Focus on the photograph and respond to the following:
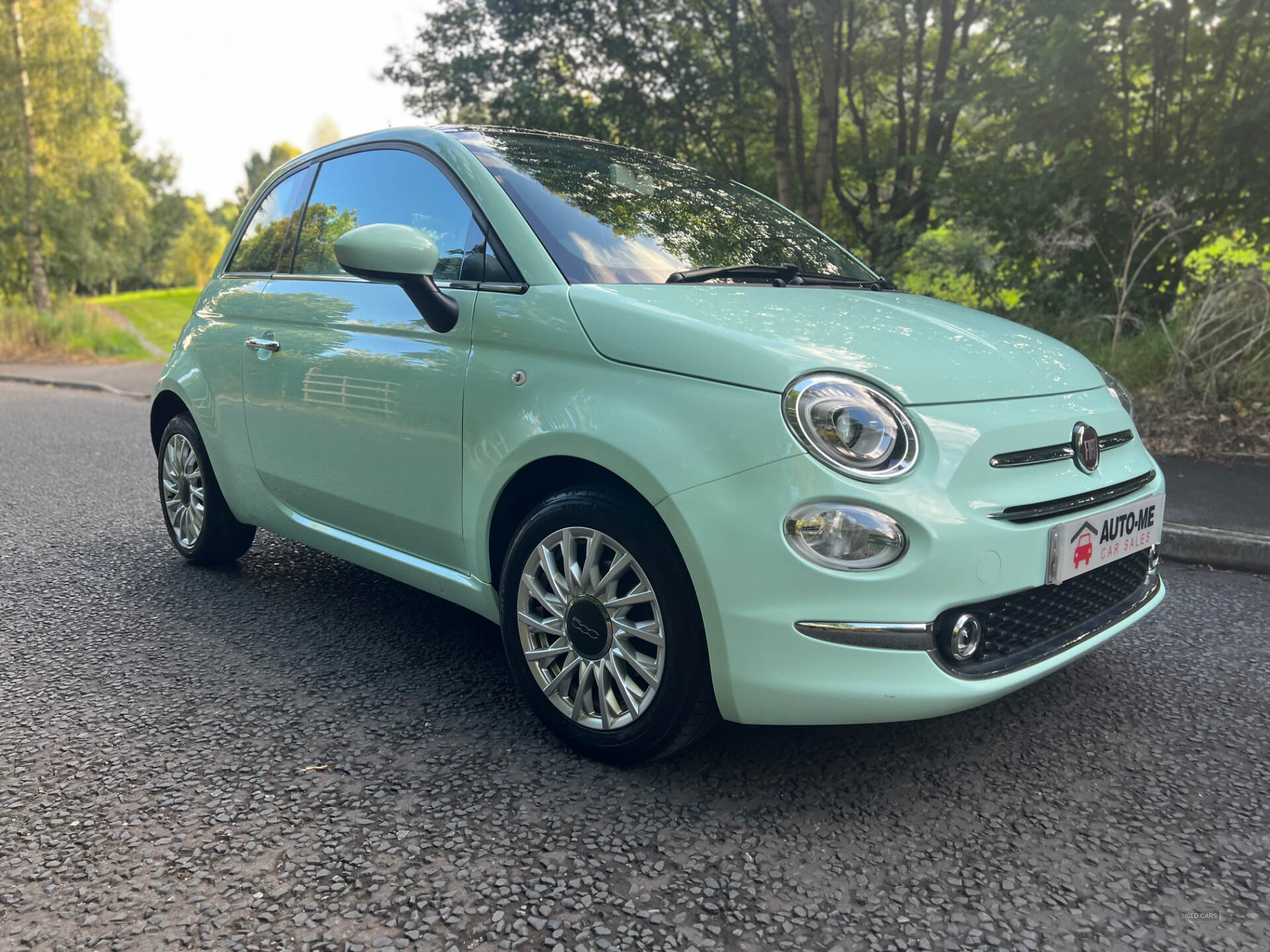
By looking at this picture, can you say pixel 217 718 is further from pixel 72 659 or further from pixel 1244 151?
pixel 1244 151

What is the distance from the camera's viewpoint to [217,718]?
2783 millimetres

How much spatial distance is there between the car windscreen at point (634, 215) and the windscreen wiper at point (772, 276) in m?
0.04

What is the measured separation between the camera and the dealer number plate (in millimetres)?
2293

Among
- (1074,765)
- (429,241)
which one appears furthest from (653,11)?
(1074,765)

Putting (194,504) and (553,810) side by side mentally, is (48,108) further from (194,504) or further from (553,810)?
(553,810)

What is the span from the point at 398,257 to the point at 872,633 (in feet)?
5.27

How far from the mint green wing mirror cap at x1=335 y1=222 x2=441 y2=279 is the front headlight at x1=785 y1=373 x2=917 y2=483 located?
1.16 m

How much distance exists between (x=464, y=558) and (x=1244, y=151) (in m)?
7.69

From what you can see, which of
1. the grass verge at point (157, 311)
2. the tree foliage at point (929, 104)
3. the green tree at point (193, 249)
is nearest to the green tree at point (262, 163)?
the green tree at point (193, 249)

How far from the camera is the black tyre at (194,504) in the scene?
408cm

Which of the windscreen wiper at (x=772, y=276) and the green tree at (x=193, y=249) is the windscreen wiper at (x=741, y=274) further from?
the green tree at (x=193, y=249)

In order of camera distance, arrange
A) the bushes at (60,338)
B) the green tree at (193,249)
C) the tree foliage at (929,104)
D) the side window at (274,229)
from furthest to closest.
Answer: the green tree at (193,249), the bushes at (60,338), the tree foliage at (929,104), the side window at (274,229)

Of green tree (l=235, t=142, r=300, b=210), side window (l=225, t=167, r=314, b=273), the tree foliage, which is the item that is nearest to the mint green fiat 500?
side window (l=225, t=167, r=314, b=273)

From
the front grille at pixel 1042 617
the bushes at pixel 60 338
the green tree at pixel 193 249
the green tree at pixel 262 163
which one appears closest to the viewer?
the front grille at pixel 1042 617
